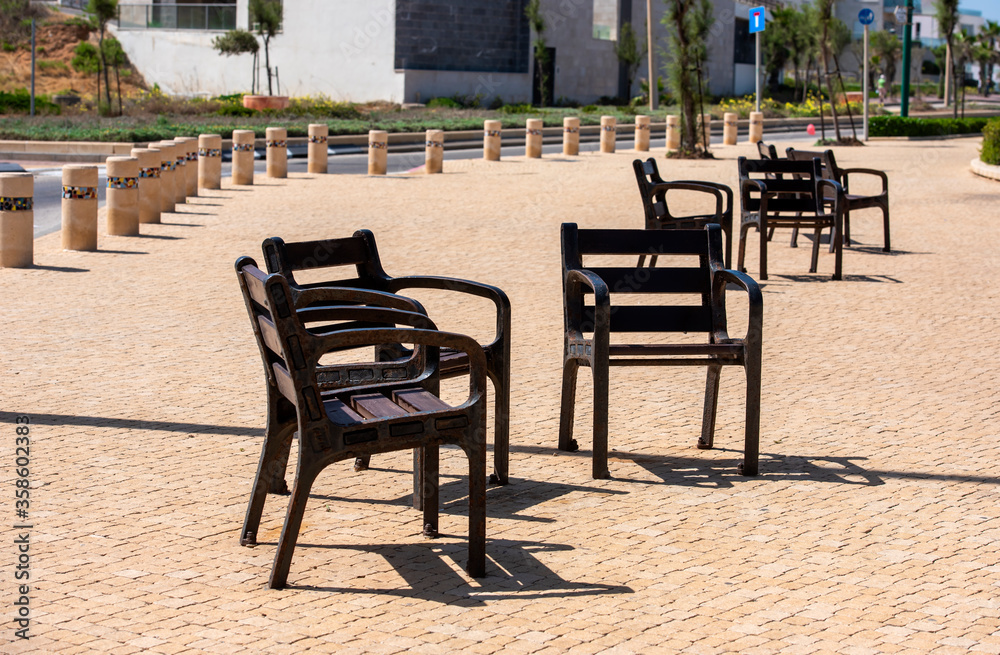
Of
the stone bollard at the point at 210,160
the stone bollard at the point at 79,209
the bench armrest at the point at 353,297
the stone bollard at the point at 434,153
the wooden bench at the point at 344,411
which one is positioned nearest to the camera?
the wooden bench at the point at 344,411

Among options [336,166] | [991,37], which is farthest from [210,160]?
[991,37]

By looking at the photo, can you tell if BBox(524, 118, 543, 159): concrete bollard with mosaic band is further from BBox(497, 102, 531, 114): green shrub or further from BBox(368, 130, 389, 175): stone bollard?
BBox(497, 102, 531, 114): green shrub

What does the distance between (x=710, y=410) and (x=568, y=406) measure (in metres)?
0.74

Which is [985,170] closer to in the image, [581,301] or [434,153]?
[434,153]

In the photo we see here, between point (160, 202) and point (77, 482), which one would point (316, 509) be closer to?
point (77, 482)

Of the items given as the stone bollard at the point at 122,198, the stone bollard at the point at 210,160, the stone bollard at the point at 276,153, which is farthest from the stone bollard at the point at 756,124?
the stone bollard at the point at 122,198

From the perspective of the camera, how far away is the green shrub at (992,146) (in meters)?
23.2

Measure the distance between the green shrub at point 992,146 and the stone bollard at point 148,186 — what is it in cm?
1595

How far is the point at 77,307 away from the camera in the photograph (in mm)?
9766

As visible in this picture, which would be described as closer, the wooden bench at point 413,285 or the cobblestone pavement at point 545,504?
the cobblestone pavement at point 545,504

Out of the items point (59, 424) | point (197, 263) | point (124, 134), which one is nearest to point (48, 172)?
point (124, 134)

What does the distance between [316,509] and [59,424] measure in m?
1.92

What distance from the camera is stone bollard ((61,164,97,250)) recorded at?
12742mm

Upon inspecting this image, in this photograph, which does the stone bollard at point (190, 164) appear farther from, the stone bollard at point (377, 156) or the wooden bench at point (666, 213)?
the wooden bench at point (666, 213)
